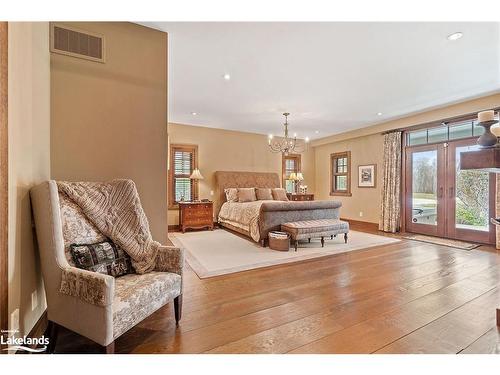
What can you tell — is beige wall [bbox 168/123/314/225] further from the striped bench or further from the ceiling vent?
the ceiling vent

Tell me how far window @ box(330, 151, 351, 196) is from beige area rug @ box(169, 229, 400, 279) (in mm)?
2495

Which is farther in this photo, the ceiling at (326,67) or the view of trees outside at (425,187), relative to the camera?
the view of trees outside at (425,187)

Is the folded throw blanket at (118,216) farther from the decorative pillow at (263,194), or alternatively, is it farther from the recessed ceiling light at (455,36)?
the decorative pillow at (263,194)

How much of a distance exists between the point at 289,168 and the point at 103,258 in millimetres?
7135

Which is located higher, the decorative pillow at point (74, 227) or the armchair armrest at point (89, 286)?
the decorative pillow at point (74, 227)

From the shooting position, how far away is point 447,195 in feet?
16.9

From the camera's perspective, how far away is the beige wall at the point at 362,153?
546 cm

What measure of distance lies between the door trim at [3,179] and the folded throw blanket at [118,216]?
22.6 inches

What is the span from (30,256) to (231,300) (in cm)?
164

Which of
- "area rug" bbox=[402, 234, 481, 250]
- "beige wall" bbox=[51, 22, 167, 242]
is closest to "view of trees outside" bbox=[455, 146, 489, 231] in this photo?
"area rug" bbox=[402, 234, 481, 250]

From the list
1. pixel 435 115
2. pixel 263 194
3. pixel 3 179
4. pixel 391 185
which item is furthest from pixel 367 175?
pixel 3 179

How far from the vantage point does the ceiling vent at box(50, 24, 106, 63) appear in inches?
85.6

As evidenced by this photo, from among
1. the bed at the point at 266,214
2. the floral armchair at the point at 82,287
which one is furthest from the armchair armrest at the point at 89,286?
the bed at the point at 266,214

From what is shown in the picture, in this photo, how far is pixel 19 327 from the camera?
1481mm
